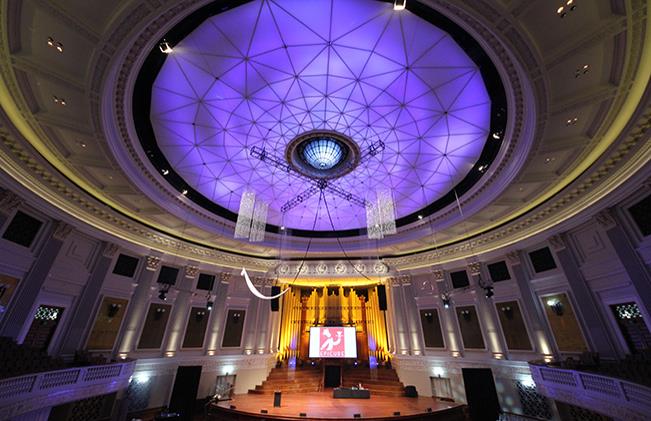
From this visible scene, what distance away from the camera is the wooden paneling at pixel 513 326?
1230cm

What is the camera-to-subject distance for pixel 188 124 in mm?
9148

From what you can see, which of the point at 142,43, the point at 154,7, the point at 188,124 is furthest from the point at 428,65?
the point at 188,124

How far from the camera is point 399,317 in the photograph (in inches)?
665

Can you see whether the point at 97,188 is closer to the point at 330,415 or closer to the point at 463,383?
the point at 330,415

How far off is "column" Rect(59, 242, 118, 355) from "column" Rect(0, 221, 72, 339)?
171 centimetres

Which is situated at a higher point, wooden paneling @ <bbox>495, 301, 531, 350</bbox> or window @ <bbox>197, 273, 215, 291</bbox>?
window @ <bbox>197, 273, 215, 291</bbox>

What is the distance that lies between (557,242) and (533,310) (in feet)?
10.8

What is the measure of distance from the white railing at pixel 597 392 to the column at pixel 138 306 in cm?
1742

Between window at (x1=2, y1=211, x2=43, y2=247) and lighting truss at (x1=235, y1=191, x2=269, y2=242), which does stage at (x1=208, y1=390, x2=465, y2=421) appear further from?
window at (x1=2, y1=211, x2=43, y2=247)

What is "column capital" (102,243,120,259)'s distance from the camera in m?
12.0

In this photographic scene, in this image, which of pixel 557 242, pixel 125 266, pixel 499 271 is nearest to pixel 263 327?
pixel 125 266

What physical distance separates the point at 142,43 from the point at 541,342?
56.9 ft

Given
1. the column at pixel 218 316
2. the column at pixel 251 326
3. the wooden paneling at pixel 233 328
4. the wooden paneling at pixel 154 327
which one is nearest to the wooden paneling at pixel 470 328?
the column at pixel 251 326

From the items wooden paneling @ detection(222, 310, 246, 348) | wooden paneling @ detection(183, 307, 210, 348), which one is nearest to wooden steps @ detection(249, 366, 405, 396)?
wooden paneling @ detection(222, 310, 246, 348)
